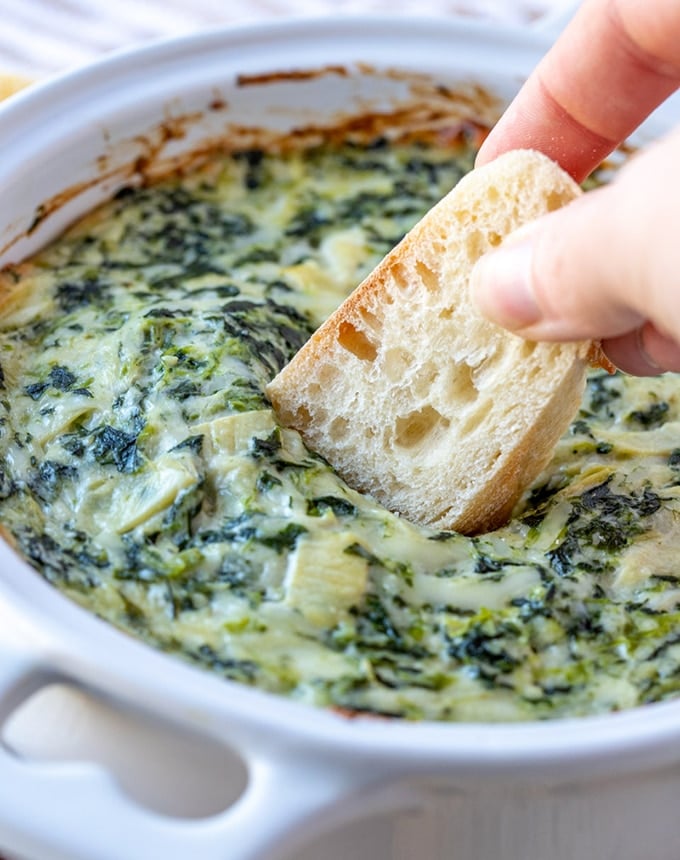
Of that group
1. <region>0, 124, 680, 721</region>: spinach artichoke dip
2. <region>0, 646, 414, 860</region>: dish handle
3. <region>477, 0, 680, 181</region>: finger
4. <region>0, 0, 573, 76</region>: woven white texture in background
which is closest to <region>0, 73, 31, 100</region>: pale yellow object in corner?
<region>0, 124, 680, 721</region>: spinach artichoke dip

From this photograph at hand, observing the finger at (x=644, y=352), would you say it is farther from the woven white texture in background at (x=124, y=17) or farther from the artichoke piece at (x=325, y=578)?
the woven white texture in background at (x=124, y=17)

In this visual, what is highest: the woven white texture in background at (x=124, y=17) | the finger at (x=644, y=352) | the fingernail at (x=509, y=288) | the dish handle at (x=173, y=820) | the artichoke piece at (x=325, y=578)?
the fingernail at (x=509, y=288)

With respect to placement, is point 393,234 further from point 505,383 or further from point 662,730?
point 662,730

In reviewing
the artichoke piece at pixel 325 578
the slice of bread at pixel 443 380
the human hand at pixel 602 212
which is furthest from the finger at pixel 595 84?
the artichoke piece at pixel 325 578

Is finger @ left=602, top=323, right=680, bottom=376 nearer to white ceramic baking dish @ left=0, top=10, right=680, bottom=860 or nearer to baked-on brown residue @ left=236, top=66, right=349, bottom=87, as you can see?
white ceramic baking dish @ left=0, top=10, right=680, bottom=860

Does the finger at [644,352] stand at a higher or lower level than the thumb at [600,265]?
lower

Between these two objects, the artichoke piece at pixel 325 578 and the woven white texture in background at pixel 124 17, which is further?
the woven white texture in background at pixel 124 17
